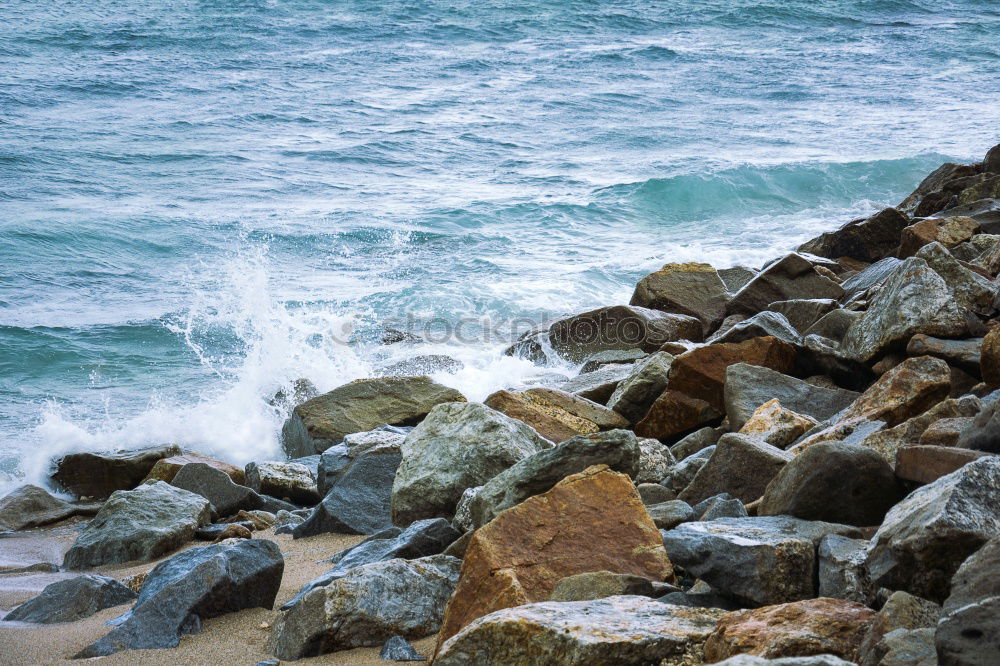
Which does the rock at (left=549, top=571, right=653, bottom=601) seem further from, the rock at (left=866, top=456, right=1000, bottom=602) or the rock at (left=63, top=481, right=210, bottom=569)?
the rock at (left=63, top=481, right=210, bottom=569)

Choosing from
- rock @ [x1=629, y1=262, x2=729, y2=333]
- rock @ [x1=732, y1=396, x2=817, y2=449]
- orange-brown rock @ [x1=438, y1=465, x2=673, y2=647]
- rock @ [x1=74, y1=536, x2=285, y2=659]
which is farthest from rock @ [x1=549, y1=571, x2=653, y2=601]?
rock @ [x1=629, y1=262, x2=729, y2=333]

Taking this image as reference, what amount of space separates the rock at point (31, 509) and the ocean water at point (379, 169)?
882mm

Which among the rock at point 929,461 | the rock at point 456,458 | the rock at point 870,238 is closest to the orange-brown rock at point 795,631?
the rock at point 929,461

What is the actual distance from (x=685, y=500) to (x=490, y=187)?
14.1m

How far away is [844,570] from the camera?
2.28m

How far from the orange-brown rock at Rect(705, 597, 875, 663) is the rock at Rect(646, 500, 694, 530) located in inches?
39.7

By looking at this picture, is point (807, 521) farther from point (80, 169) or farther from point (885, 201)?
point (80, 169)

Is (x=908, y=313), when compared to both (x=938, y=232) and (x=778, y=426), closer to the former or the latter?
(x=778, y=426)

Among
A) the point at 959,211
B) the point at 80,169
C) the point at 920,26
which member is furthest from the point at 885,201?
the point at 920,26

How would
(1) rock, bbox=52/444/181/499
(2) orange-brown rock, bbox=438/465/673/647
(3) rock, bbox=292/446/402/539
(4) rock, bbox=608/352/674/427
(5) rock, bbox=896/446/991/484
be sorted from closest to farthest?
(5) rock, bbox=896/446/991/484, (2) orange-brown rock, bbox=438/465/673/647, (3) rock, bbox=292/446/402/539, (4) rock, bbox=608/352/674/427, (1) rock, bbox=52/444/181/499

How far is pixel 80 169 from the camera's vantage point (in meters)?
17.2

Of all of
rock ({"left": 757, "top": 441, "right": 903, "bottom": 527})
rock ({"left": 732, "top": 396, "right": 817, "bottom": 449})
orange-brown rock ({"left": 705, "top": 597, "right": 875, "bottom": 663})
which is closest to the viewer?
orange-brown rock ({"left": 705, "top": 597, "right": 875, "bottom": 663})

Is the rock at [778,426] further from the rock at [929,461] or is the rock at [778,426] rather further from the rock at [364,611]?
the rock at [364,611]

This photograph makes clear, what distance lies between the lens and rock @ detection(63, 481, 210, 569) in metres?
4.51
